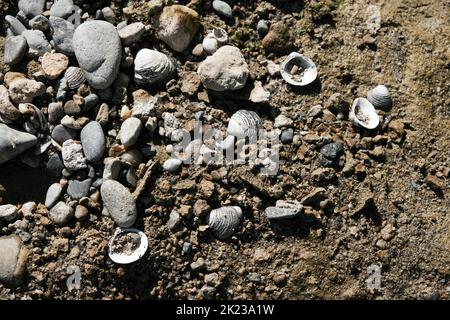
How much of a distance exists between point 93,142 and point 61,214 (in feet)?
1.70

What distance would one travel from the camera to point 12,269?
3590mm

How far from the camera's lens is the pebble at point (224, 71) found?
12.6ft

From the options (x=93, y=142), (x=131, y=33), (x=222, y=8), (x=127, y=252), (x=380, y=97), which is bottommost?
(x=127, y=252)

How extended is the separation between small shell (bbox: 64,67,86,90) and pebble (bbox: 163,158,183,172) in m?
0.82

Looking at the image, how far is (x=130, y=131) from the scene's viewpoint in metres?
3.71

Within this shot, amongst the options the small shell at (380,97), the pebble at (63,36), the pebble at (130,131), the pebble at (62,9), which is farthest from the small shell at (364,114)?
the pebble at (62,9)

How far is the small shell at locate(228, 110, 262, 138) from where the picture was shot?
379cm

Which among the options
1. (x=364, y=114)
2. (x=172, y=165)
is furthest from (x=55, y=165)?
(x=364, y=114)

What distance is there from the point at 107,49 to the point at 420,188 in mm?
2398

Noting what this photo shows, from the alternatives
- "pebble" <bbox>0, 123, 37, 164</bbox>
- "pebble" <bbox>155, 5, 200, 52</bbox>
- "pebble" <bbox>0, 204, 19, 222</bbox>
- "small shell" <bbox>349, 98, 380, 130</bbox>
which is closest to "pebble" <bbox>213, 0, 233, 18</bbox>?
"pebble" <bbox>155, 5, 200, 52</bbox>

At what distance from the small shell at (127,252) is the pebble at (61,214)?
0.34 metres

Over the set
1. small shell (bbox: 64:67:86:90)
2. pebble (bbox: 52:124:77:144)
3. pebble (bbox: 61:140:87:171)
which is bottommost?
pebble (bbox: 61:140:87:171)

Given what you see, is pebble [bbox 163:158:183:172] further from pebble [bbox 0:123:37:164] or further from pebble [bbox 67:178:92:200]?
pebble [bbox 0:123:37:164]

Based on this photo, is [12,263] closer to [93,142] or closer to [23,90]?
[93,142]
